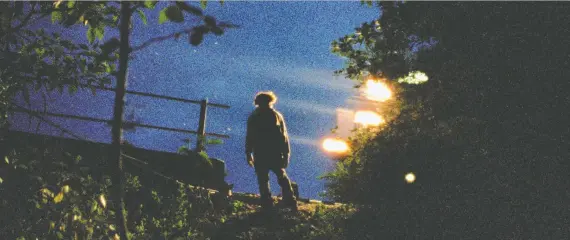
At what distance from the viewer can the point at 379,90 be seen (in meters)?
6.34

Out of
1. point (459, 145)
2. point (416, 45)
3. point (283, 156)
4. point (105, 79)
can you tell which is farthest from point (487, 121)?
point (105, 79)

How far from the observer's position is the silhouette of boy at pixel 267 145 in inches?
269

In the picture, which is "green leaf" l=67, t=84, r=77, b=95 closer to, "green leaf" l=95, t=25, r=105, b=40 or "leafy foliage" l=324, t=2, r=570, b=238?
"green leaf" l=95, t=25, r=105, b=40

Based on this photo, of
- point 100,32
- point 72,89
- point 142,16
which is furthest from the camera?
point 72,89

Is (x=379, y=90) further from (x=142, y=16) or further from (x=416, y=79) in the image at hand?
(x=142, y=16)

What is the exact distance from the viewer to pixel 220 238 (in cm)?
571

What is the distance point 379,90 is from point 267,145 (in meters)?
2.01

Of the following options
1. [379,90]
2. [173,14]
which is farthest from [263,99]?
[173,14]

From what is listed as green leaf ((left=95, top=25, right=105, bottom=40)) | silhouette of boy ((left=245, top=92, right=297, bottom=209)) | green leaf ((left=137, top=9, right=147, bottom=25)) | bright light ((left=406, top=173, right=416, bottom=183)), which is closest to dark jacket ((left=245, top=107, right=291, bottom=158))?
silhouette of boy ((left=245, top=92, right=297, bottom=209))

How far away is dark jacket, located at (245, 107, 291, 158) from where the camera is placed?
6827 mm

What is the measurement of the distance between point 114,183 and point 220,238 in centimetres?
465

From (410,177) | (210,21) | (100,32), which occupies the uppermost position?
(100,32)

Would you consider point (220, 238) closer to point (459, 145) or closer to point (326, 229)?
point (326, 229)

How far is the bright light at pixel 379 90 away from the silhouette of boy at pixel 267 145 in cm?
161
